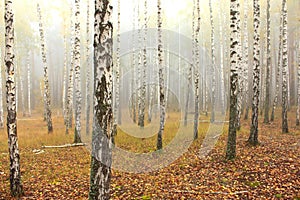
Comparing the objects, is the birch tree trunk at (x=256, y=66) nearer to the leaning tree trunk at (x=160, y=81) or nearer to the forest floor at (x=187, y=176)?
the forest floor at (x=187, y=176)

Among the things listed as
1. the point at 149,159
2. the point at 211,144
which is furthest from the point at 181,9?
the point at 149,159

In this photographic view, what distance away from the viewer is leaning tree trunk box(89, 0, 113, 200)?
476 cm

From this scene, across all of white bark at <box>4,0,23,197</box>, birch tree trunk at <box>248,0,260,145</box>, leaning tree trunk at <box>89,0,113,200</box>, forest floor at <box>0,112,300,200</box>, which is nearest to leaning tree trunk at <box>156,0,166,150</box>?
forest floor at <box>0,112,300,200</box>

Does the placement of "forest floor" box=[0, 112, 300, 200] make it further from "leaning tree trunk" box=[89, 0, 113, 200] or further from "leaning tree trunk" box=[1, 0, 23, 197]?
"leaning tree trunk" box=[89, 0, 113, 200]

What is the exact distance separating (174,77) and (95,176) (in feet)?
137

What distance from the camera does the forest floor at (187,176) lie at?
7.10 meters

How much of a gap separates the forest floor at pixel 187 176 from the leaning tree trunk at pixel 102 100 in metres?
2.40

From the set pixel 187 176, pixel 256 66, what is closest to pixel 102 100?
pixel 187 176

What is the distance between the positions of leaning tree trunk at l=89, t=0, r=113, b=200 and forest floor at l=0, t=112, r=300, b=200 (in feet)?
7.88

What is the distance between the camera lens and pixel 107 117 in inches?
191

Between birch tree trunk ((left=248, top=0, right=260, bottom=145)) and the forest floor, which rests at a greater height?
birch tree trunk ((left=248, top=0, right=260, bottom=145))

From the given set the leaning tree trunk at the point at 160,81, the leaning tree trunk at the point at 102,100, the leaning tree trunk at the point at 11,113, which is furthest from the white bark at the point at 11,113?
the leaning tree trunk at the point at 160,81

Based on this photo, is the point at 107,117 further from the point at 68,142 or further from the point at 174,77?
the point at 174,77

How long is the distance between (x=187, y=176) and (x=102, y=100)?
16.2 ft
